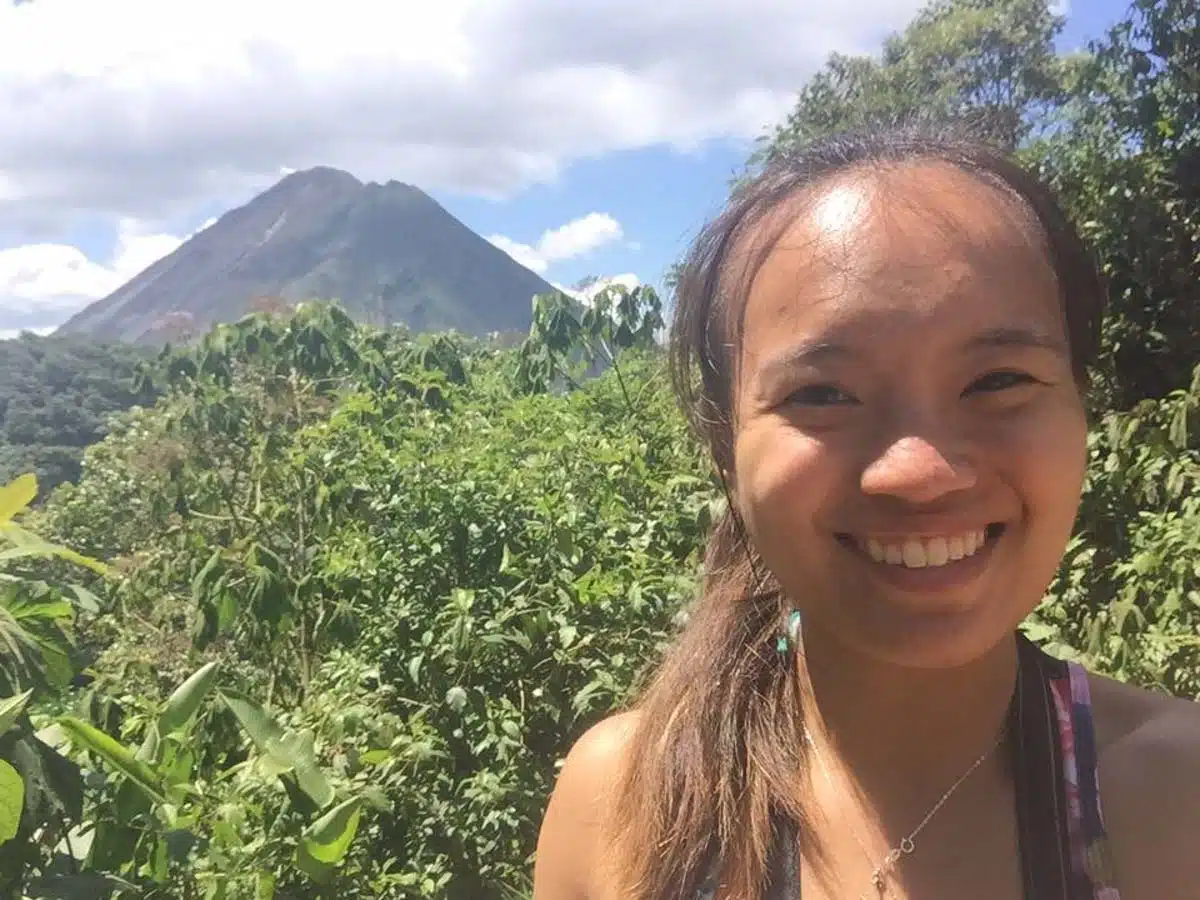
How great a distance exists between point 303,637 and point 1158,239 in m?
3.58

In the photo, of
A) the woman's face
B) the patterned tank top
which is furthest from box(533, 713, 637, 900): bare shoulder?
the woman's face

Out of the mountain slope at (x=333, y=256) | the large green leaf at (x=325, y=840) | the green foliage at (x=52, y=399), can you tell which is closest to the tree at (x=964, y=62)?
the mountain slope at (x=333, y=256)

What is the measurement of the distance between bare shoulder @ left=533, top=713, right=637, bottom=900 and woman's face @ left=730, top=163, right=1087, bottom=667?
31cm

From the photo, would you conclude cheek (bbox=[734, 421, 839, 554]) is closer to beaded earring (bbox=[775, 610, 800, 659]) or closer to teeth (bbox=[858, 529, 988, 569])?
teeth (bbox=[858, 529, 988, 569])

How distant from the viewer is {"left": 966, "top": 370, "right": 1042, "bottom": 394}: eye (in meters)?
0.72

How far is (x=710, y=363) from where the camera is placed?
0.90 metres

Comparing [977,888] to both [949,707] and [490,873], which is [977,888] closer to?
[949,707]

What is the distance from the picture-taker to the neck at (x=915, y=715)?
799 millimetres

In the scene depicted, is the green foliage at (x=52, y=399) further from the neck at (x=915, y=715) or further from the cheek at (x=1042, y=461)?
the cheek at (x=1042, y=461)

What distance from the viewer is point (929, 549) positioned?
716mm

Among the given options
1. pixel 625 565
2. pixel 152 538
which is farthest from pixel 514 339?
pixel 625 565

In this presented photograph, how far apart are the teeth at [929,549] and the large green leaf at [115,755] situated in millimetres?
801

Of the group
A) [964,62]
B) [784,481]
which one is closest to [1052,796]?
[784,481]

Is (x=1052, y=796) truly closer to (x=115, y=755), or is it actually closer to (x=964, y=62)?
(x=115, y=755)
